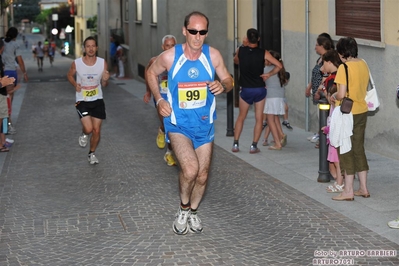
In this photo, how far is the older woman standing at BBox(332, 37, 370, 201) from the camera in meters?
8.80

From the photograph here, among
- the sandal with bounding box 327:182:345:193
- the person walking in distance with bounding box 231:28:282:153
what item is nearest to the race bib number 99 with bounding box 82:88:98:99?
the person walking in distance with bounding box 231:28:282:153

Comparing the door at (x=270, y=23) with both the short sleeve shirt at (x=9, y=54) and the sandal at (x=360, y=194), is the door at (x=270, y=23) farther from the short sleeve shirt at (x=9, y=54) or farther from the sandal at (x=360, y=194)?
the sandal at (x=360, y=194)

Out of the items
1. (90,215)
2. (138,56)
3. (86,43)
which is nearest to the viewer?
(90,215)

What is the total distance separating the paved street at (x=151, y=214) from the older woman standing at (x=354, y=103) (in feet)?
1.06

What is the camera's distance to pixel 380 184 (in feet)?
32.7

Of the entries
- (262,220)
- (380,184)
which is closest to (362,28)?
(380,184)

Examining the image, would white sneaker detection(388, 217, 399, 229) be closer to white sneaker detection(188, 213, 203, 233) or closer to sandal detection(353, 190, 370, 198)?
sandal detection(353, 190, 370, 198)

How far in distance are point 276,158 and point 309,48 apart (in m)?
3.46

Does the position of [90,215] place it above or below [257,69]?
below

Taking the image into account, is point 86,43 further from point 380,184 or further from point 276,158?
point 380,184

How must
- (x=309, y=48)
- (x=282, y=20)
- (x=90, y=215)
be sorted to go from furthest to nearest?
(x=282, y=20) → (x=309, y=48) → (x=90, y=215)

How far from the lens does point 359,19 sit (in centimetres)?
1301

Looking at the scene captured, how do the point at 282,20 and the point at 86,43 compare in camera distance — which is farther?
the point at 282,20

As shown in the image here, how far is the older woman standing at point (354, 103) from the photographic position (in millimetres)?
8805
